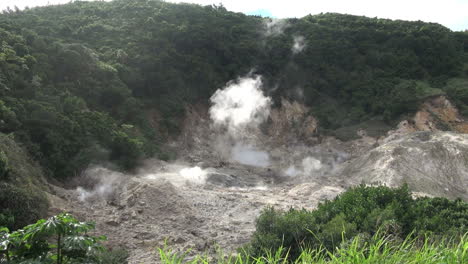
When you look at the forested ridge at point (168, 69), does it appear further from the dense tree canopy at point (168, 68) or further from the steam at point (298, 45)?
the steam at point (298, 45)

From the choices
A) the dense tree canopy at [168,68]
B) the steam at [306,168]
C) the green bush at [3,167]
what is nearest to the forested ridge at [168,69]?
the dense tree canopy at [168,68]

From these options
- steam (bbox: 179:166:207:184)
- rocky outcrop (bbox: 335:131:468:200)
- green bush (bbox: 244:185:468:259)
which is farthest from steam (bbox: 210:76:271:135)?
green bush (bbox: 244:185:468:259)

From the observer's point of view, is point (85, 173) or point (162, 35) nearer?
point (85, 173)

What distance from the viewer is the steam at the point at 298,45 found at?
1556 inches

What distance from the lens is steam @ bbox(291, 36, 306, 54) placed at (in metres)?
39.5

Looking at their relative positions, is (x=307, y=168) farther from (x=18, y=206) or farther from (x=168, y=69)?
(x=18, y=206)

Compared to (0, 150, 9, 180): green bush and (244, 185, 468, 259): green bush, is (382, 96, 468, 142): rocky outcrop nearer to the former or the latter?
(244, 185, 468, 259): green bush

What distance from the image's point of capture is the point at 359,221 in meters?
10.5

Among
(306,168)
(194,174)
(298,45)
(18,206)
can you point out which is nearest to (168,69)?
(194,174)

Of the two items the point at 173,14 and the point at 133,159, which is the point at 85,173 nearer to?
the point at 133,159

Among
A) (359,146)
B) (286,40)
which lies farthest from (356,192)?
(286,40)

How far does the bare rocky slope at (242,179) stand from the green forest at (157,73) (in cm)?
163

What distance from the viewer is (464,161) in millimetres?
22938

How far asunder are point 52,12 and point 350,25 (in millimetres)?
31835
